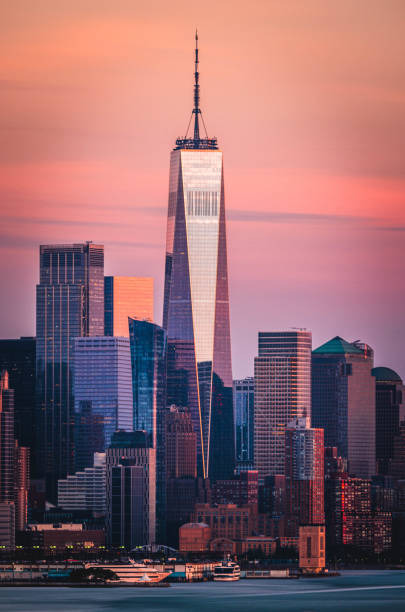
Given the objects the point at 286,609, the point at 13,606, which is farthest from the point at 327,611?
the point at 13,606

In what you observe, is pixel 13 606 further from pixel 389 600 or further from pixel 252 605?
pixel 389 600

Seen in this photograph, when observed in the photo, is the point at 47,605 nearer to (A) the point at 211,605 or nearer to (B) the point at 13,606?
(B) the point at 13,606

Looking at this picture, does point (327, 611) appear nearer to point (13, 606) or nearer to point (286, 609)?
point (286, 609)

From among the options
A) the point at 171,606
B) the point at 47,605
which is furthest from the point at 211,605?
the point at 47,605

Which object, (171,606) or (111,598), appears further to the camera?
(111,598)

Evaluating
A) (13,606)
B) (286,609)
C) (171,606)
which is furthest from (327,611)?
(13,606)

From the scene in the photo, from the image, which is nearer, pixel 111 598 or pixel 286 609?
pixel 286 609
